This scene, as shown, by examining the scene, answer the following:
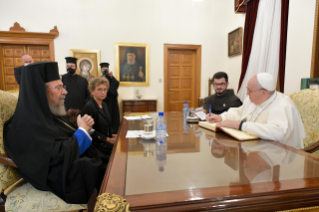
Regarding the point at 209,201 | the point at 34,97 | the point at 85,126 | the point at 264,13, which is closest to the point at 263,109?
the point at 209,201

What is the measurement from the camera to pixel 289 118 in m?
1.70

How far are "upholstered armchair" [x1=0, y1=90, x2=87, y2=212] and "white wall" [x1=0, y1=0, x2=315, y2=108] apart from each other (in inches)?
177

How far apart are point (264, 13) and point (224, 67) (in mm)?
2302

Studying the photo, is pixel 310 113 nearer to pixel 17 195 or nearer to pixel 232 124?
pixel 232 124

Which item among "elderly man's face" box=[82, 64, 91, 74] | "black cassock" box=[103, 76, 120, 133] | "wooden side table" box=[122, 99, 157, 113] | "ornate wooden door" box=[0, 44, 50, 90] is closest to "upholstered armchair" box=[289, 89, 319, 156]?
"black cassock" box=[103, 76, 120, 133]

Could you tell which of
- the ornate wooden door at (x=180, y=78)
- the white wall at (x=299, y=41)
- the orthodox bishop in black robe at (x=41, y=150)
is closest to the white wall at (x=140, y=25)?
the ornate wooden door at (x=180, y=78)

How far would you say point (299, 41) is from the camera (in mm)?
3209

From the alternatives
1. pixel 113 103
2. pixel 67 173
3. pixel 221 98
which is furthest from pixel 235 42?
pixel 67 173

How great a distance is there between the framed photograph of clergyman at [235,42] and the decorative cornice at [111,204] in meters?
5.62

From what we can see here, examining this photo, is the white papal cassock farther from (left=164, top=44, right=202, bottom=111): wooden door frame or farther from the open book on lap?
(left=164, top=44, right=202, bottom=111): wooden door frame

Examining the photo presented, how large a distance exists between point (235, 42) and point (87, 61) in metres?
4.36

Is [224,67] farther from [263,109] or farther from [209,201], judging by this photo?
[209,201]

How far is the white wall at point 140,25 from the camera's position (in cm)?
523

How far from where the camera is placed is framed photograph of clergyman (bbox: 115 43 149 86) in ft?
18.6
